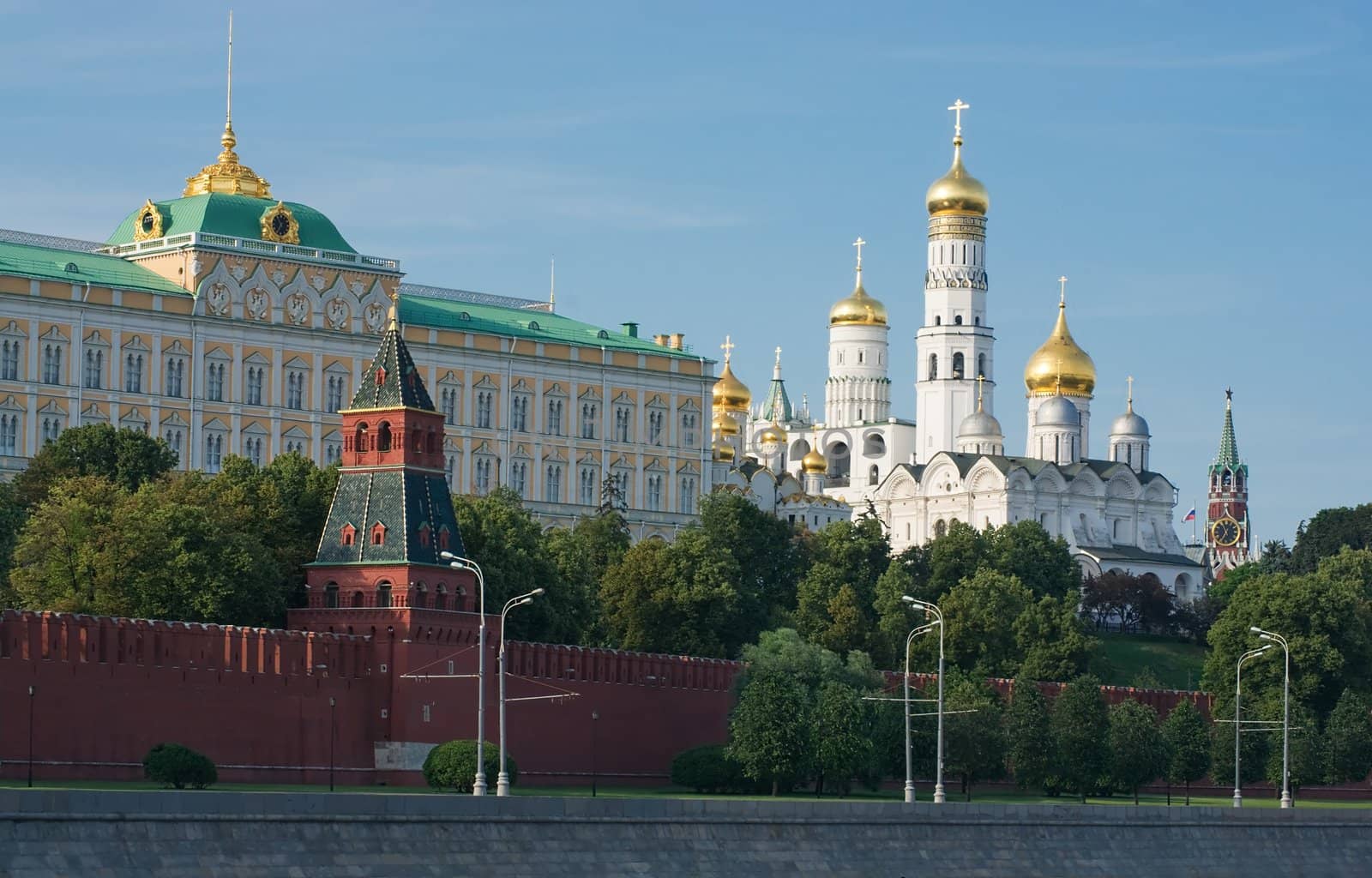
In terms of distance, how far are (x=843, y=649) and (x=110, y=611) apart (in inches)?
1100

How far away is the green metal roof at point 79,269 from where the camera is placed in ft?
364

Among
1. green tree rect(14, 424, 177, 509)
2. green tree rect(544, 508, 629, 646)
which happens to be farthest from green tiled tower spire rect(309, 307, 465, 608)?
green tree rect(14, 424, 177, 509)

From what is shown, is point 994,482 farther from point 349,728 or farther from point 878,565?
point 349,728

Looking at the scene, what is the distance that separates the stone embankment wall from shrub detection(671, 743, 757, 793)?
8.71 meters

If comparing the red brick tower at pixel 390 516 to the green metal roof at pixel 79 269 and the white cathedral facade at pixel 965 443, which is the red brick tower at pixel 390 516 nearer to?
the green metal roof at pixel 79 269

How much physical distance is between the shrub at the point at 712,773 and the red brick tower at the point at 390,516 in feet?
21.0

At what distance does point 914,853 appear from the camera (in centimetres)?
6681

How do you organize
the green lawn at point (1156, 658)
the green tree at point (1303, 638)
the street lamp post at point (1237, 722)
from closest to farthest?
the street lamp post at point (1237, 722) → the green tree at point (1303, 638) → the green lawn at point (1156, 658)

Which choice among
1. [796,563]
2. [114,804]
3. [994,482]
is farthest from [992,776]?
[994,482]

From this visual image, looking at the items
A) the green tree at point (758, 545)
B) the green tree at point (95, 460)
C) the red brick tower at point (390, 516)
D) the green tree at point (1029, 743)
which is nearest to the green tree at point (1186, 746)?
the green tree at point (1029, 743)

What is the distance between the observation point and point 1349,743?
304ft

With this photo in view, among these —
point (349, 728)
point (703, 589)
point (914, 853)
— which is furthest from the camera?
point (703, 589)

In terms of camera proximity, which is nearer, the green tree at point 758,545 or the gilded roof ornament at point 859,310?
the green tree at point 758,545

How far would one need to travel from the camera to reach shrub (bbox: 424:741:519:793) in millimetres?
69562
